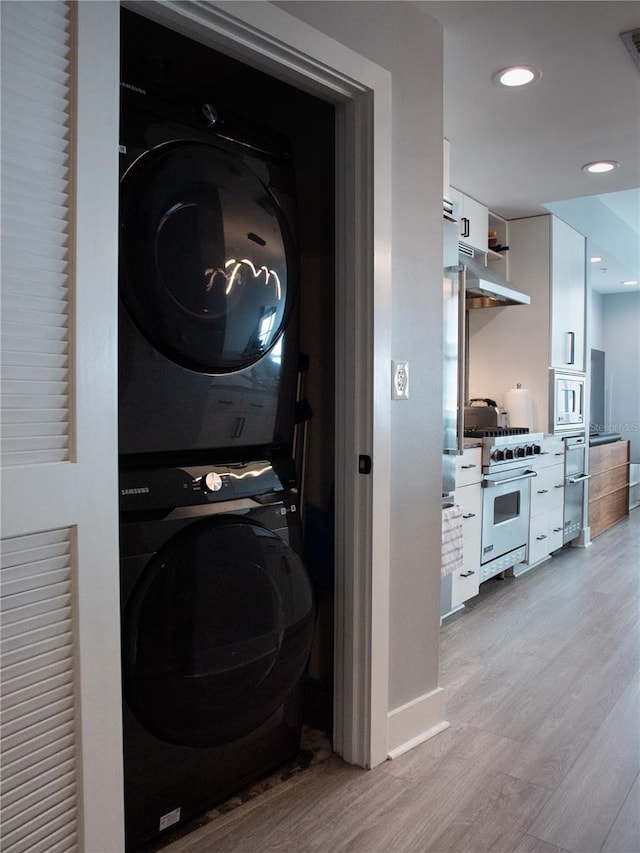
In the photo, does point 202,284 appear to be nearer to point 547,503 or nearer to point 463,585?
point 463,585

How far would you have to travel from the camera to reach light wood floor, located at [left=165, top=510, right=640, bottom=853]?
165 centimetres

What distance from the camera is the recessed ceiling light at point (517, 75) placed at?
8.14 feet

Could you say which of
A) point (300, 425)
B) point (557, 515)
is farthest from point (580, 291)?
point (300, 425)

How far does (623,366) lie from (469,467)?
511 cm

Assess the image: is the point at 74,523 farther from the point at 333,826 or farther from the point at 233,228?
the point at 333,826

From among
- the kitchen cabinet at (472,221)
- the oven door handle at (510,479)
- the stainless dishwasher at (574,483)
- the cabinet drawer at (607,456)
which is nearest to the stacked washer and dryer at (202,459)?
the oven door handle at (510,479)

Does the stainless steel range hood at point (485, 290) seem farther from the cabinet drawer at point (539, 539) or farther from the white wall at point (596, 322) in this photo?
the white wall at point (596, 322)

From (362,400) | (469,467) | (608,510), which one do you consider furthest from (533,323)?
(362,400)

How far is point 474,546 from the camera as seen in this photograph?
Result: 3.53 m

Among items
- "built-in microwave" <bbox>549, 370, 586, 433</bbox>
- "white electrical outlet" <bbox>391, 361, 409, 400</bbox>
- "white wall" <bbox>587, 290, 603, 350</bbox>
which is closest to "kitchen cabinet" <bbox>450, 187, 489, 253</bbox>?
"built-in microwave" <bbox>549, 370, 586, 433</bbox>

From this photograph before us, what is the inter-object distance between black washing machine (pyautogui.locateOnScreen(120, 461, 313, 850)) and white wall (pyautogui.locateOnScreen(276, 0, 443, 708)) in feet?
1.34

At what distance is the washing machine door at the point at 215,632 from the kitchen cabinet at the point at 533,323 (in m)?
3.25

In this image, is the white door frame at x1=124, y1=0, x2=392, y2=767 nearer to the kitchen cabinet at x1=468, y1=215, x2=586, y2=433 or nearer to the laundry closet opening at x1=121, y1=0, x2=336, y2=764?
the laundry closet opening at x1=121, y1=0, x2=336, y2=764

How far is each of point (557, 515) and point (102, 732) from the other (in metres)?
3.93
